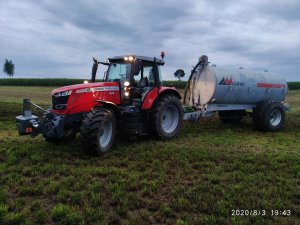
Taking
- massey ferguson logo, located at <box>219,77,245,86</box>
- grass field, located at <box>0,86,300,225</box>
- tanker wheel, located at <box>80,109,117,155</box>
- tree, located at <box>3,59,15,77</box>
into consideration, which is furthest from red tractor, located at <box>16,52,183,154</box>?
tree, located at <box>3,59,15,77</box>

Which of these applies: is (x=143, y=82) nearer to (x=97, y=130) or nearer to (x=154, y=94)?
(x=154, y=94)

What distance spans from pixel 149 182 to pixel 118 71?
4411 mm

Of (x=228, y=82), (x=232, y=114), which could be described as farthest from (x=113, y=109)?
(x=232, y=114)

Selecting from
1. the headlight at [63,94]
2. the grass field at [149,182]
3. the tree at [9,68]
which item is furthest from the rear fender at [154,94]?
the tree at [9,68]

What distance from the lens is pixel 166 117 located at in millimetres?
11109

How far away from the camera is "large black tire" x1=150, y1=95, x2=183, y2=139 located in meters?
10.2

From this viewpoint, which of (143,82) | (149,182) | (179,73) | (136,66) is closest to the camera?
(149,182)

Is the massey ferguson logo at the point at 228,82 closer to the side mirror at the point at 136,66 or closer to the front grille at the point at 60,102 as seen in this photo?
the side mirror at the point at 136,66

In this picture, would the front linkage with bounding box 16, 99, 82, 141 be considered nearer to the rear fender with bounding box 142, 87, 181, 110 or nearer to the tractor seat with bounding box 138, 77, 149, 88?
the rear fender with bounding box 142, 87, 181, 110

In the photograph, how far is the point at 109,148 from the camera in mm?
8711

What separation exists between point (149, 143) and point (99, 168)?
2.80 metres

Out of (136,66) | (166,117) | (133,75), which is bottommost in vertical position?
(166,117)

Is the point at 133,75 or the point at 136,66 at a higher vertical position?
the point at 136,66

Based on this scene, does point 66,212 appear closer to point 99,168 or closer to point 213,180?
point 99,168
